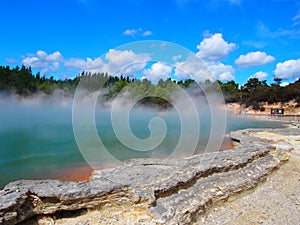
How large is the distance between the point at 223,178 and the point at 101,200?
3623 mm

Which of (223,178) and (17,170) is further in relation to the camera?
(17,170)

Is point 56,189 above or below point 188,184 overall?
above

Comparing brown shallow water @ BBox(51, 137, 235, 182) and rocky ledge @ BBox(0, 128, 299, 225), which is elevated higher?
rocky ledge @ BBox(0, 128, 299, 225)

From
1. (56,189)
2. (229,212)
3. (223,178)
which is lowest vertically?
(229,212)

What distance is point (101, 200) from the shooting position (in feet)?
15.3

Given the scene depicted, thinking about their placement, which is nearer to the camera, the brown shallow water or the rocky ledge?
the rocky ledge

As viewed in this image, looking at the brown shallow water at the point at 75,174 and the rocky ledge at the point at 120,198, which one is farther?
the brown shallow water at the point at 75,174

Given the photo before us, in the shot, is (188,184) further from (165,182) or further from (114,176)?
(114,176)

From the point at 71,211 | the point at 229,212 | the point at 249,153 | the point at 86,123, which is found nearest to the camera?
the point at 71,211

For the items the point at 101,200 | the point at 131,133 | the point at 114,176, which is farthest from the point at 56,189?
the point at 131,133

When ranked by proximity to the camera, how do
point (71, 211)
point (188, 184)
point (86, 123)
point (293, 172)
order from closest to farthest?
point (71, 211) → point (188, 184) → point (293, 172) → point (86, 123)

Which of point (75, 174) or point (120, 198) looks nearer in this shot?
point (120, 198)

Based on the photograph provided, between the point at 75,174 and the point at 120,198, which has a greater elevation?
the point at 120,198

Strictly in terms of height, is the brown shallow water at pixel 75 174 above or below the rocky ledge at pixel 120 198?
below
